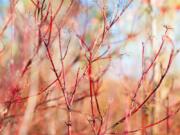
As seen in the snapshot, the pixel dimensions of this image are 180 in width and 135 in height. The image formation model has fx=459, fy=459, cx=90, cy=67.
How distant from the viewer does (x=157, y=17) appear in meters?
5.70

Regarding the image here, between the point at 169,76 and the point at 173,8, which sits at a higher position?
the point at 173,8

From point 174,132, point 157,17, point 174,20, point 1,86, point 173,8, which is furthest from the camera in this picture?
point 174,132

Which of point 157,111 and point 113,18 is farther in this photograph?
point 157,111

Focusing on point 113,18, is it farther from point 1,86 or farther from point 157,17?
point 157,17

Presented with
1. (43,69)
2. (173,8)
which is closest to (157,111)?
(173,8)

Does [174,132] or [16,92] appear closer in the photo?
[16,92]

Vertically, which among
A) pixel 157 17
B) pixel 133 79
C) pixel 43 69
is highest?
pixel 43 69

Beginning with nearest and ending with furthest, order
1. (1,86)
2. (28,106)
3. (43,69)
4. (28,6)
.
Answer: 1. (28,6)
2. (1,86)
3. (28,106)
4. (43,69)

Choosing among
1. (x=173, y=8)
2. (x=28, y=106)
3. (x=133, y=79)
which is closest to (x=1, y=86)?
(x=28, y=106)

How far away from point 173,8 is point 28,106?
3.02 meters

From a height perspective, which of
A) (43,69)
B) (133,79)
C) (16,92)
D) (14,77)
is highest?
(43,69)

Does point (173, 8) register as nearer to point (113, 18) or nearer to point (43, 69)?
point (43, 69)

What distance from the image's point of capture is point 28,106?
5148 mm

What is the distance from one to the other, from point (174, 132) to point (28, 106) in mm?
3519
